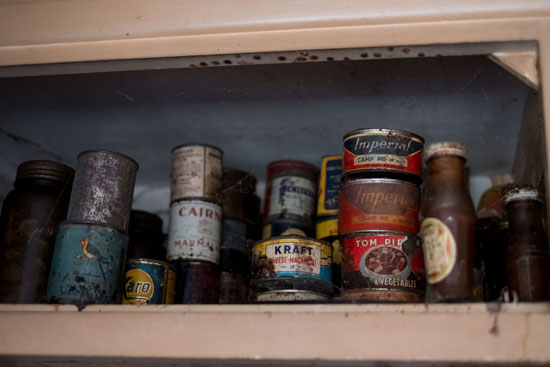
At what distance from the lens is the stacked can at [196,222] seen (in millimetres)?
1239

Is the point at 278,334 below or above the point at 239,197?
below

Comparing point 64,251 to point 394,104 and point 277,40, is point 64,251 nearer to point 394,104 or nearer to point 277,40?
point 277,40

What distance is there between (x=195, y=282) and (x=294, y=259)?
0.79 feet

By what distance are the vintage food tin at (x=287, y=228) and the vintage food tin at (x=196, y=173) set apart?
13 cm

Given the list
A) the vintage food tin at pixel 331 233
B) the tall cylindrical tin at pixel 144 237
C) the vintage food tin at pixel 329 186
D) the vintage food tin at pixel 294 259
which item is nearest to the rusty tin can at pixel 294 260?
the vintage food tin at pixel 294 259

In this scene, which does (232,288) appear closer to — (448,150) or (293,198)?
(293,198)

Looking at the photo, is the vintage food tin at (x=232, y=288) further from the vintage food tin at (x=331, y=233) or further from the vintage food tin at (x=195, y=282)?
the vintage food tin at (x=331, y=233)

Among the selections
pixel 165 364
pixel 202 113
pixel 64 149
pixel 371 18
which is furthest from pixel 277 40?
pixel 64 149

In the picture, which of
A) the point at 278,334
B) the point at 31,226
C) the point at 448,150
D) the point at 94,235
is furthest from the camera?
the point at 31,226

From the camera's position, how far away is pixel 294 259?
109 centimetres

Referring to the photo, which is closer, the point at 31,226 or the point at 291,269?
the point at 291,269

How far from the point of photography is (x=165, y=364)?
980 mm

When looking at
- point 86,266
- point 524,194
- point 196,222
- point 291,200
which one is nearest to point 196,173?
point 196,222

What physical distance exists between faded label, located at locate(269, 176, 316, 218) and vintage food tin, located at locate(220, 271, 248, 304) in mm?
149
